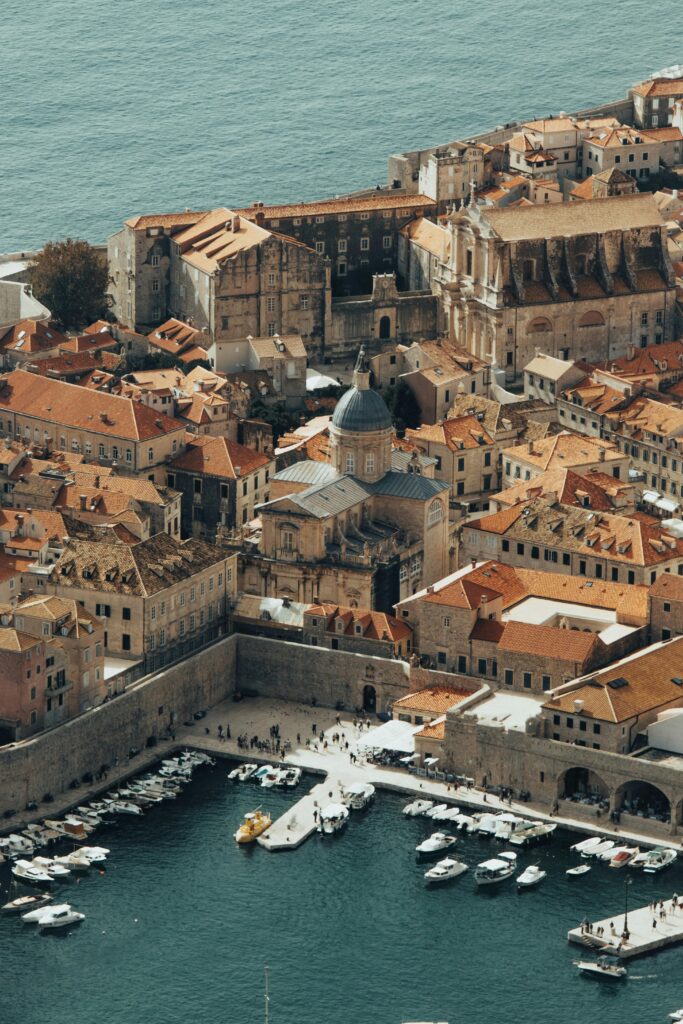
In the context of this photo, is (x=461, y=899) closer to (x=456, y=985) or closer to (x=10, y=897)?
(x=456, y=985)

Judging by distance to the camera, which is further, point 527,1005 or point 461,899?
point 461,899

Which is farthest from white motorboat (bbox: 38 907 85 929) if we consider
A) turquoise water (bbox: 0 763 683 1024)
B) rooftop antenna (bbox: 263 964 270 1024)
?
rooftop antenna (bbox: 263 964 270 1024)

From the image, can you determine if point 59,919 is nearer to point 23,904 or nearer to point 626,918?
point 23,904

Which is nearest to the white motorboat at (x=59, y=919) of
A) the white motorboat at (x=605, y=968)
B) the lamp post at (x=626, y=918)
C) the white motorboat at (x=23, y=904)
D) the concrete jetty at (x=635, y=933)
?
the white motorboat at (x=23, y=904)

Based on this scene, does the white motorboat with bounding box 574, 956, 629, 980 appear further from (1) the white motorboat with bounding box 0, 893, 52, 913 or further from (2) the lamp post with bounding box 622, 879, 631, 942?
(1) the white motorboat with bounding box 0, 893, 52, 913

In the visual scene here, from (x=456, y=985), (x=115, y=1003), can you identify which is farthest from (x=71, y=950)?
(x=456, y=985)
